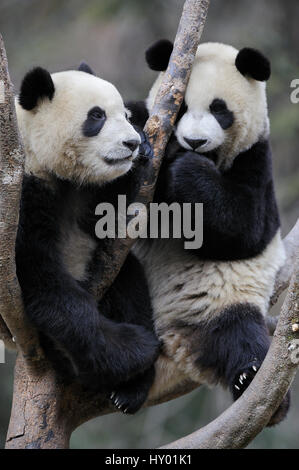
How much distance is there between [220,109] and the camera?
4.60 meters

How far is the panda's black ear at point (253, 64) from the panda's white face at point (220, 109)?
0.20ft

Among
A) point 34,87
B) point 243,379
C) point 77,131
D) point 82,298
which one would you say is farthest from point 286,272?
point 34,87

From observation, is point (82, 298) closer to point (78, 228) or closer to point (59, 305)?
point (59, 305)

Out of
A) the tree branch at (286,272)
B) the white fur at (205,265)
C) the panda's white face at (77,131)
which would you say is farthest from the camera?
the tree branch at (286,272)

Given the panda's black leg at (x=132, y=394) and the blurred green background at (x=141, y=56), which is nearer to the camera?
the panda's black leg at (x=132, y=394)

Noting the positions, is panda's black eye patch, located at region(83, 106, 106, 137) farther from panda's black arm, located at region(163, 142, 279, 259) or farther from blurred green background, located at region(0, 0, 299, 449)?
blurred green background, located at region(0, 0, 299, 449)

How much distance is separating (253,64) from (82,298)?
197cm

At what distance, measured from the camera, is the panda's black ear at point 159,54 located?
15.3 ft

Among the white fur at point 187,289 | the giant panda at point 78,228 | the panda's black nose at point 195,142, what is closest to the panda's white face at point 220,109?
the panda's black nose at point 195,142

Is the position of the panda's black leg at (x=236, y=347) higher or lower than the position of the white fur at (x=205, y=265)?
lower

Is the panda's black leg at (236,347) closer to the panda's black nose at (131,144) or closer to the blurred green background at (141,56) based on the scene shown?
the panda's black nose at (131,144)

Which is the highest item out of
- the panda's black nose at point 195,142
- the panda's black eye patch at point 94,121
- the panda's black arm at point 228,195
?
the panda's black eye patch at point 94,121
